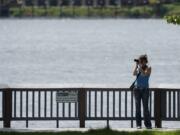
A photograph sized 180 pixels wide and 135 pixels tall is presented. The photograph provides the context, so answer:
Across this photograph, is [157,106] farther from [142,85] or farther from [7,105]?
[7,105]

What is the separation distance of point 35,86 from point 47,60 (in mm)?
66943

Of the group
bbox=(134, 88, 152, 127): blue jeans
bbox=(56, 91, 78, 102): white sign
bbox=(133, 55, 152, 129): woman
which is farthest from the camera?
bbox=(56, 91, 78, 102): white sign

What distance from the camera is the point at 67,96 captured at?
77.3 ft

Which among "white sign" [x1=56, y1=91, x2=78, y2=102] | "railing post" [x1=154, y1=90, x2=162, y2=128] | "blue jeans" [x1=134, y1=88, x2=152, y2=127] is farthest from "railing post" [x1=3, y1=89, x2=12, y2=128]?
"railing post" [x1=154, y1=90, x2=162, y2=128]

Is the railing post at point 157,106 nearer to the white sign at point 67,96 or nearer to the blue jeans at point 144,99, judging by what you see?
the blue jeans at point 144,99

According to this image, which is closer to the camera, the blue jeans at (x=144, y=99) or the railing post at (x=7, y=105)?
the blue jeans at (x=144, y=99)

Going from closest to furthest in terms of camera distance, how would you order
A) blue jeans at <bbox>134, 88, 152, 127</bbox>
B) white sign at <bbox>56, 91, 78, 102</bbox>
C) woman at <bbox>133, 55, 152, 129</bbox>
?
woman at <bbox>133, 55, 152, 129</bbox> → blue jeans at <bbox>134, 88, 152, 127</bbox> → white sign at <bbox>56, 91, 78, 102</bbox>

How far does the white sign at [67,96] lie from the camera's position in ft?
77.0

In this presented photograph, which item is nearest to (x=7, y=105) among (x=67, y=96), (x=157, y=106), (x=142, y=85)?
(x=67, y=96)

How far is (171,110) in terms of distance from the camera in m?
24.1

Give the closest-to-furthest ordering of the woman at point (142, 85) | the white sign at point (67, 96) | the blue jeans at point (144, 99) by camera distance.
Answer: the woman at point (142, 85) < the blue jeans at point (144, 99) < the white sign at point (67, 96)

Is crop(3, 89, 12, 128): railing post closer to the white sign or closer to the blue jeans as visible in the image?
the white sign

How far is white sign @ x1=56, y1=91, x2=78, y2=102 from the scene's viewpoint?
23.5 metres

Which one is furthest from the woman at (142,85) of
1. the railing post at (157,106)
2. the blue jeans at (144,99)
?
the railing post at (157,106)
